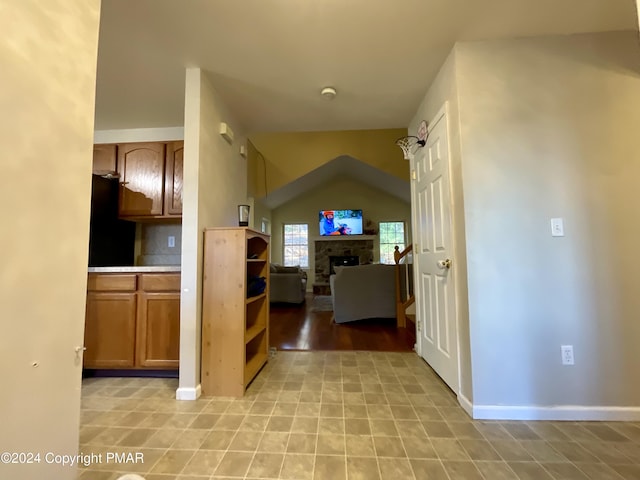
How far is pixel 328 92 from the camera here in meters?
2.31

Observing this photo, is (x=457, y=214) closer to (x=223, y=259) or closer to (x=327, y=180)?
(x=223, y=259)

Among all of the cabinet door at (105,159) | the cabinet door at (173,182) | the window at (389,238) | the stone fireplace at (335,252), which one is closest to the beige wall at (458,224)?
the cabinet door at (173,182)

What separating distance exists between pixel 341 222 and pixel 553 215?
7.47 m

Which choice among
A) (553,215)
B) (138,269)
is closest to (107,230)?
(138,269)

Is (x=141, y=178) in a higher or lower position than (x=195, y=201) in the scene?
higher

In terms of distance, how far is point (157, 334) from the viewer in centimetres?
228

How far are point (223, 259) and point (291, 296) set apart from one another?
4.06 metres

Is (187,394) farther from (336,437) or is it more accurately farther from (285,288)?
(285,288)

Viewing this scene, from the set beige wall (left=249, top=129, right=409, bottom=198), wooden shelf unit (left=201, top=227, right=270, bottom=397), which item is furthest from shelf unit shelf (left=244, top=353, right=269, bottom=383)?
beige wall (left=249, top=129, right=409, bottom=198)

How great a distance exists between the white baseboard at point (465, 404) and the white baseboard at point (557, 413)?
20mm

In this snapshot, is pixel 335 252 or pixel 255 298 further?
pixel 335 252

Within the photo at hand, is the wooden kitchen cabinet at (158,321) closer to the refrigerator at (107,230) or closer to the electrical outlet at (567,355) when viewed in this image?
the refrigerator at (107,230)

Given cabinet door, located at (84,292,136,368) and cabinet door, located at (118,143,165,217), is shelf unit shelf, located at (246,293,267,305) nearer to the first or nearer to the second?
cabinet door, located at (84,292,136,368)

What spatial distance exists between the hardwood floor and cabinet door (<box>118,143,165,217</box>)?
188 centimetres
